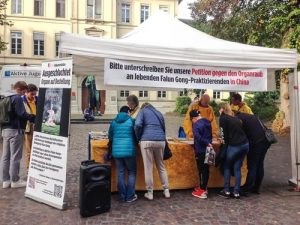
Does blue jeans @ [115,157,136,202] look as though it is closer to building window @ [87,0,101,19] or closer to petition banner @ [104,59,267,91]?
petition banner @ [104,59,267,91]

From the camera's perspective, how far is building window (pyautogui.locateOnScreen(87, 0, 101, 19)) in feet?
124

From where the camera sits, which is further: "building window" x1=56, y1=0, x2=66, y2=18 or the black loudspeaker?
"building window" x1=56, y1=0, x2=66, y2=18

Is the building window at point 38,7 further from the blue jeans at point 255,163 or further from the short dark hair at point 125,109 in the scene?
the blue jeans at point 255,163

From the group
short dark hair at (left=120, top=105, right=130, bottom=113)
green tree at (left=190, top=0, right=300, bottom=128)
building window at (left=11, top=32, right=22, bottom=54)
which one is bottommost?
short dark hair at (left=120, top=105, right=130, bottom=113)

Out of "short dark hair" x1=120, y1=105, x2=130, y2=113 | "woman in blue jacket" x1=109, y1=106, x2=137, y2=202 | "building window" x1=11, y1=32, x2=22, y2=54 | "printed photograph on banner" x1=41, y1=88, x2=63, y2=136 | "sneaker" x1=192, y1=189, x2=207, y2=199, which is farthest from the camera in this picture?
"building window" x1=11, y1=32, x2=22, y2=54

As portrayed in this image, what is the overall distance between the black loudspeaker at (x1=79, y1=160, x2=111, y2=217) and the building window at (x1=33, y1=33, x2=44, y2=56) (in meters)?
33.2

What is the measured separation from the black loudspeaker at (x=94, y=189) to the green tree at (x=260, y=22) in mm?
11927

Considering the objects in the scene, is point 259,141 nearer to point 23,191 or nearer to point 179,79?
point 179,79

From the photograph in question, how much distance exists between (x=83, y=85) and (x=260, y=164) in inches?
1240

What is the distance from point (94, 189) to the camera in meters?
5.98

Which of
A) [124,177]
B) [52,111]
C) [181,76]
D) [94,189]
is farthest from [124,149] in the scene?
[181,76]

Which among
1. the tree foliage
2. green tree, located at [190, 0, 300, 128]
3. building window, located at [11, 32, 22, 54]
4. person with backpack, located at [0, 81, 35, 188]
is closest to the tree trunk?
green tree, located at [190, 0, 300, 128]

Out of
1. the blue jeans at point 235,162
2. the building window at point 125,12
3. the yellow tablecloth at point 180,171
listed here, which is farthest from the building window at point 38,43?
the blue jeans at point 235,162

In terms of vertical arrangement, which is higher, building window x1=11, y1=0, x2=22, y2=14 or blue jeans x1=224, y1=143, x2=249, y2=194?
building window x1=11, y1=0, x2=22, y2=14
